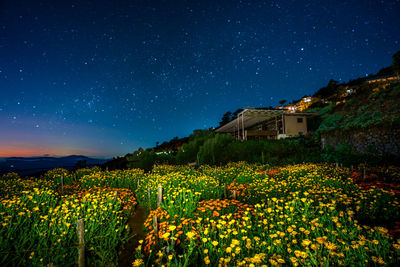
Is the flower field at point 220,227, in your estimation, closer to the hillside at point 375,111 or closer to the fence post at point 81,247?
the fence post at point 81,247

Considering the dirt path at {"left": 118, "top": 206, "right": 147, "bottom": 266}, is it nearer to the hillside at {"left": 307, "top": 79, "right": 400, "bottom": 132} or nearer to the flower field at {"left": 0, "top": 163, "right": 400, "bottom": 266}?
the flower field at {"left": 0, "top": 163, "right": 400, "bottom": 266}

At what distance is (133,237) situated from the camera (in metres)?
4.27

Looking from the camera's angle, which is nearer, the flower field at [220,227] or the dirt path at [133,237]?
the flower field at [220,227]

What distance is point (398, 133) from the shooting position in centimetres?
917

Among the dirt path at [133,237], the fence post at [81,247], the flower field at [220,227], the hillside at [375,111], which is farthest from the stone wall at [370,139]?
the fence post at [81,247]

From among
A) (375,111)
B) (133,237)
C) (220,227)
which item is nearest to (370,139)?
(375,111)

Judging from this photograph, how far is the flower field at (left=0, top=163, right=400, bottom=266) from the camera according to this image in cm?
221

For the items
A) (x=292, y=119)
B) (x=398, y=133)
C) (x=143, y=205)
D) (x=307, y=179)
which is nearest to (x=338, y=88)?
(x=292, y=119)

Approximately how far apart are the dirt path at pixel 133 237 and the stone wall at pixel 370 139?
513 inches

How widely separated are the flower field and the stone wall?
192 inches

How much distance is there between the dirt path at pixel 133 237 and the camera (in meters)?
3.36

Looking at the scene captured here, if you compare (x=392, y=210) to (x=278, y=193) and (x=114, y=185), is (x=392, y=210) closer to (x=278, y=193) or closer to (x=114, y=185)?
(x=278, y=193)

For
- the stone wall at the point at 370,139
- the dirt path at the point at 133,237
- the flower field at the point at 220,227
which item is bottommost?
the dirt path at the point at 133,237

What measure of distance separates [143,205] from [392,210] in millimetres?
7002
